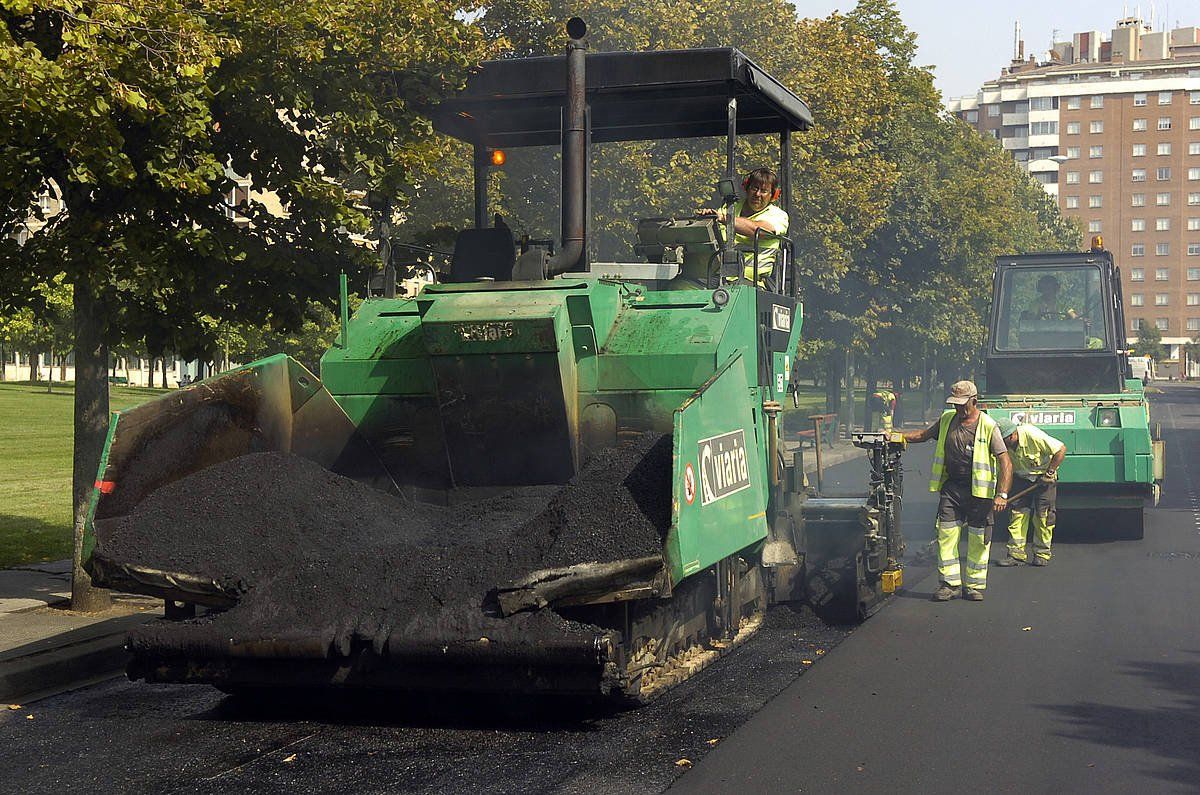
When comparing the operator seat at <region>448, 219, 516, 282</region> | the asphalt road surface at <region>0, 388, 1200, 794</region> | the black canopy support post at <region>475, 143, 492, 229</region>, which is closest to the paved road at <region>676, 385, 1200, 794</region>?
the asphalt road surface at <region>0, 388, 1200, 794</region>

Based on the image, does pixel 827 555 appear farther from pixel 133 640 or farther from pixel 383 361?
pixel 133 640

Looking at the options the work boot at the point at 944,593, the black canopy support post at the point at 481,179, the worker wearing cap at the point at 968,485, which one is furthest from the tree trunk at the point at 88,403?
the work boot at the point at 944,593

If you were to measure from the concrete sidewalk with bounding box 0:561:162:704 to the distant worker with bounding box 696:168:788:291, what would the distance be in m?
4.35

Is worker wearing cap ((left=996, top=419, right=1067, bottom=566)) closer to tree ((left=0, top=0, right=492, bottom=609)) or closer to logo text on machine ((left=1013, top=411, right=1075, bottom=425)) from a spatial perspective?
logo text on machine ((left=1013, top=411, right=1075, bottom=425))

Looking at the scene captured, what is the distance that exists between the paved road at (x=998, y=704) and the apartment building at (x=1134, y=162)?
441 feet

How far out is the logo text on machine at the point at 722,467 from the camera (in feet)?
22.1

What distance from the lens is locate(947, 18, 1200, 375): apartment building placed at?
13875 cm

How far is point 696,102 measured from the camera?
9109 mm

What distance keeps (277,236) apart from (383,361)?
2639 mm

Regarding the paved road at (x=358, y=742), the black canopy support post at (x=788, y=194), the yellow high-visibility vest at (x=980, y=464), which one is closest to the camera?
the paved road at (x=358, y=742)

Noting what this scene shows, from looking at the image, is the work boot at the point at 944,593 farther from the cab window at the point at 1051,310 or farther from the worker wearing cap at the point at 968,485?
the cab window at the point at 1051,310

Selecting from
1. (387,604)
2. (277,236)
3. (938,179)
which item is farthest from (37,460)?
(938,179)

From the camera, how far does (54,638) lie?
8.83 m

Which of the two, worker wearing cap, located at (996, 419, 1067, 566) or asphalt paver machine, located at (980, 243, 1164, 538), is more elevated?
asphalt paver machine, located at (980, 243, 1164, 538)
